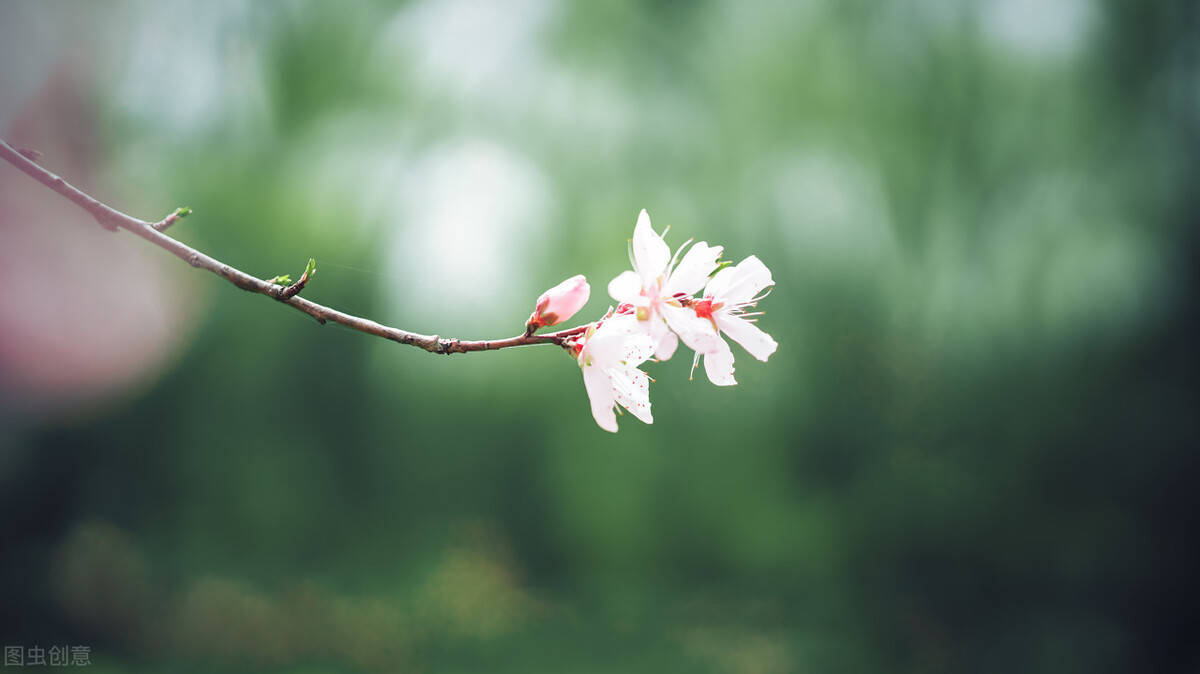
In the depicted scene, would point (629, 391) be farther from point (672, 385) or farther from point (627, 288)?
point (672, 385)

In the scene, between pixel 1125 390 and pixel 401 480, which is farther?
pixel 401 480

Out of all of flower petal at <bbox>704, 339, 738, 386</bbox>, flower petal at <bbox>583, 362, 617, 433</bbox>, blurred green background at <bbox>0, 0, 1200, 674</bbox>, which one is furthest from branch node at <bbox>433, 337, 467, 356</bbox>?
blurred green background at <bbox>0, 0, 1200, 674</bbox>

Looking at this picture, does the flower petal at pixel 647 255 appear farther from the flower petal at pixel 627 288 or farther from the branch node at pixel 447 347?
the branch node at pixel 447 347

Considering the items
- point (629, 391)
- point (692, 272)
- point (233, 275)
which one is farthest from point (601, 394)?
point (233, 275)

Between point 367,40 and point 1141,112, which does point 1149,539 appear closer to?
point 1141,112

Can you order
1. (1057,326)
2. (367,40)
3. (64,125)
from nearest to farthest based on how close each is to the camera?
(64,125) → (1057,326) → (367,40)

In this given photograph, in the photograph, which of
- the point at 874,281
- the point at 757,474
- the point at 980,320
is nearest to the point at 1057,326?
the point at 980,320

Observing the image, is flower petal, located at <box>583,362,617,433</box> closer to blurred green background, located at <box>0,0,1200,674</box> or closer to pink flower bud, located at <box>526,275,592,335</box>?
pink flower bud, located at <box>526,275,592,335</box>
